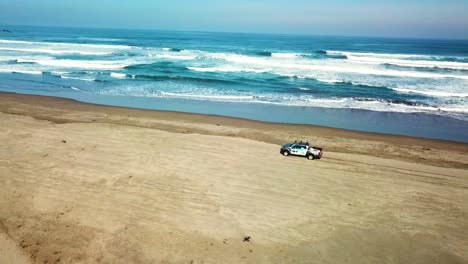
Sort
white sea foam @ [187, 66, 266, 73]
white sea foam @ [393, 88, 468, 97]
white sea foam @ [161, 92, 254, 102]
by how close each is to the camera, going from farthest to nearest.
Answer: white sea foam @ [187, 66, 266, 73]
white sea foam @ [393, 88, 468, 97]
white sea foam @ [161, 92, 254, 102]

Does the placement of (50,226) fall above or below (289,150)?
below

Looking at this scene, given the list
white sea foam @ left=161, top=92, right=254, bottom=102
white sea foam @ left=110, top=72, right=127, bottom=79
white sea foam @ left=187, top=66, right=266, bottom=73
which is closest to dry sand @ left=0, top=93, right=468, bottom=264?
white sea foam @ left=161, top=92, right=254, bottom=102

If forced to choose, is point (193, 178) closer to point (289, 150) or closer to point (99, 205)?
point (99, 205)

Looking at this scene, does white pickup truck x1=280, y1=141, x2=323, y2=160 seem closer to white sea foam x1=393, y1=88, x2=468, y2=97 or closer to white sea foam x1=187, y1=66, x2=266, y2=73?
white sea foam x1=393, y1=88, x2=468, y2=97

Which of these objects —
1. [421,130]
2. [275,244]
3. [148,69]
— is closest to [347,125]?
[421,130]

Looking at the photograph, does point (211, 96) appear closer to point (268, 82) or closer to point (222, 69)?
point (268, 82)

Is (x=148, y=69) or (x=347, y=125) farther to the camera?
(x=148, y=69)
